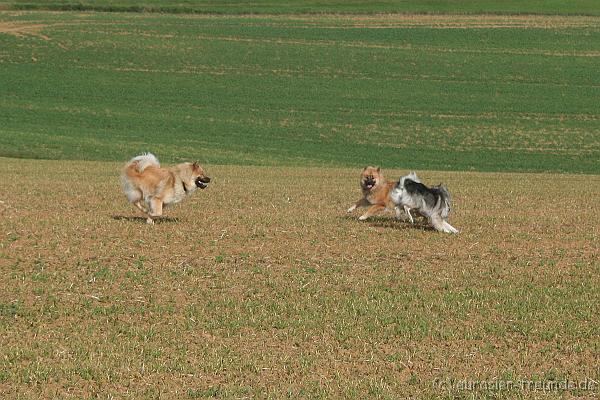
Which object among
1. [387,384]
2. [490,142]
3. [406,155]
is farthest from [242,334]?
[490,142]

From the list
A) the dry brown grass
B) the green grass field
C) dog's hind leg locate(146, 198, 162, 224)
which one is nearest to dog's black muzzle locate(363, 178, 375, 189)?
the dry brown grass

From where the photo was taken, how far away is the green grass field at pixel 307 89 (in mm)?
43969

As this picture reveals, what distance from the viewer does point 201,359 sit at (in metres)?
8.99

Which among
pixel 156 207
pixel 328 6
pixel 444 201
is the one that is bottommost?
pixel 328 6

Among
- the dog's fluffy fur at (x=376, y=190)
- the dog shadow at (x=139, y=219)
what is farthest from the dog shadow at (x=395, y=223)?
the dog shadow at (x=139, y=219)

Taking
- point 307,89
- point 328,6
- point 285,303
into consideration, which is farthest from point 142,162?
point 328,6

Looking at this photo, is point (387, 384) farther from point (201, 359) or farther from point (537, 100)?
point (537, 100)

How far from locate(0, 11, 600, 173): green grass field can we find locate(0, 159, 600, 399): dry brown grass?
77.3ft

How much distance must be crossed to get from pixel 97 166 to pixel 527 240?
21.5 metres

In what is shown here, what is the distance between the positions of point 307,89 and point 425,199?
145 ft

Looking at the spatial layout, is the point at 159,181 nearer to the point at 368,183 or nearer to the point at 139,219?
the point at 139,219

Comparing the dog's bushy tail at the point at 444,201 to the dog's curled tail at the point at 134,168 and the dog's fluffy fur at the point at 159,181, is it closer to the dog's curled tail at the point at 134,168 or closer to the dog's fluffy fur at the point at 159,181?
the dog's fluffy fur at the point at 159,181

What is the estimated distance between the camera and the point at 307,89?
60.0 meters

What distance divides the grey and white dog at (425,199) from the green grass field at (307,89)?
2370cm
